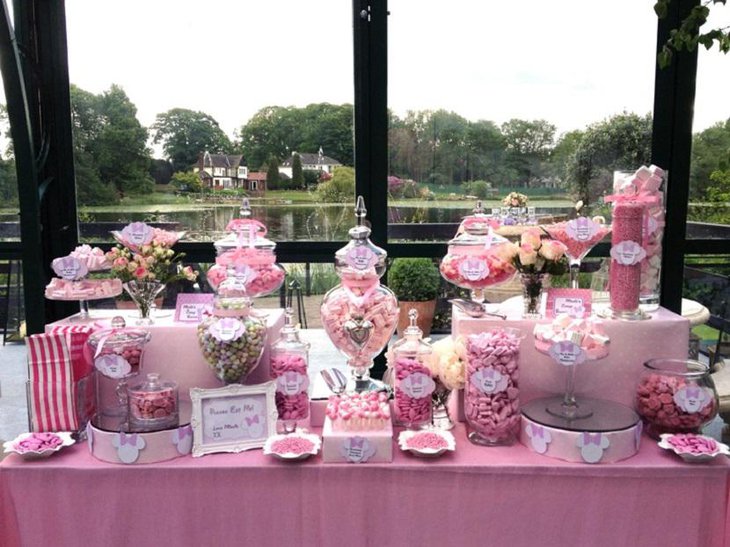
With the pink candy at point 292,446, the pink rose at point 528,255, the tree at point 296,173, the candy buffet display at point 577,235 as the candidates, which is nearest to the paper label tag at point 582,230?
the candy buffet display at point 577,235

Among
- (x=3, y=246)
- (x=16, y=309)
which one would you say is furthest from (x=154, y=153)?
(x=16, y=309)

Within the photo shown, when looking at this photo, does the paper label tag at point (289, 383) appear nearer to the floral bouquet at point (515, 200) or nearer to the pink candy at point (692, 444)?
the pink candy at point (692, 444)

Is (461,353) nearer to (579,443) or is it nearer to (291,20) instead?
Answer: (579,443)

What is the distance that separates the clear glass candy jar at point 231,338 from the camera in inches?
65.2

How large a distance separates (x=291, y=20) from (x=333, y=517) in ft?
7.07

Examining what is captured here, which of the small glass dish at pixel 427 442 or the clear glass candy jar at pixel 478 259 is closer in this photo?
Answer: the small glass dish at pixel 427 442

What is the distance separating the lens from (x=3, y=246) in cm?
289

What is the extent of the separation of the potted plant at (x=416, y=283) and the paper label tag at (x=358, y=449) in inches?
55.5

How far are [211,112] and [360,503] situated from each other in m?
1.98

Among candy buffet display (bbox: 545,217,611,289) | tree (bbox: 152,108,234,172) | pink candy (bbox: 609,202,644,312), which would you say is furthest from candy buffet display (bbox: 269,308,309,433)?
tree (bbox: 152,108,234,172)

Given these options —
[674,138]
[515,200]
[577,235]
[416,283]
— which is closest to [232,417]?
[577,235]

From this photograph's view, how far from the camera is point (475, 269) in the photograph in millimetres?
1819

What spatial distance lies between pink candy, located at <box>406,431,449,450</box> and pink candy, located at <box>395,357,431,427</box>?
7 cm

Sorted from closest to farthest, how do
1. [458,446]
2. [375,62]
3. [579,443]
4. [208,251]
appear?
[579,443], [458,446], [375,62], [208,251]
